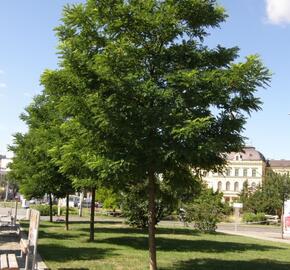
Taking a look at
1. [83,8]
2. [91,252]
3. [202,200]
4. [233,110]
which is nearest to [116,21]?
[83,8]

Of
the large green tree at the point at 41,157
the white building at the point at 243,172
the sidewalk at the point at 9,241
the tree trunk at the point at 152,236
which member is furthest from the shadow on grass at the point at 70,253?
the white building at the point at 243,172

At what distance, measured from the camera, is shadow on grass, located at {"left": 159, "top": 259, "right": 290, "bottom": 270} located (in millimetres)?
14891

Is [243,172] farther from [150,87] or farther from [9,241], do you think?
[150,87]

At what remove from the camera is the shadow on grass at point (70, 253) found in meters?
15.4

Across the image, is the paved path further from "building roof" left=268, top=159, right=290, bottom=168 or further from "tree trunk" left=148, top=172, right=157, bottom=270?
"building roof" left=268, top=159, right=290, bottom=168

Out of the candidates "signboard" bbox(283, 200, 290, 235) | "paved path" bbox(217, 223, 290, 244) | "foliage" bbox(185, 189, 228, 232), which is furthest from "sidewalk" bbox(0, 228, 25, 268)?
"paved path" bbox(217, 223, 290, 244)

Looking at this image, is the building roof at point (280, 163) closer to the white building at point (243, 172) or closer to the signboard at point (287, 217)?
the white building at point (243, 172)

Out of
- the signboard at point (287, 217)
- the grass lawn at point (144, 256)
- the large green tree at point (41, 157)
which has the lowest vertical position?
the grass lawn at point (144, 256)

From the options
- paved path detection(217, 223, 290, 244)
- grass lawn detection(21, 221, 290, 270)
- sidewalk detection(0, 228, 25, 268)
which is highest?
sidewalk detection(0, 228, 25, 268)

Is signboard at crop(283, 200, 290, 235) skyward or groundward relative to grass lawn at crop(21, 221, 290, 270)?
skyward

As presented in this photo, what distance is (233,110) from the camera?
11656 mm

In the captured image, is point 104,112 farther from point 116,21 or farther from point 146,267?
point 146,267

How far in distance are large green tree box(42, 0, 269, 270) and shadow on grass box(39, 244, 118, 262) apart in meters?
4.14

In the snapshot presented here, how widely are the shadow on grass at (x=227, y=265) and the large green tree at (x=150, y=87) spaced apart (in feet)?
10.7
